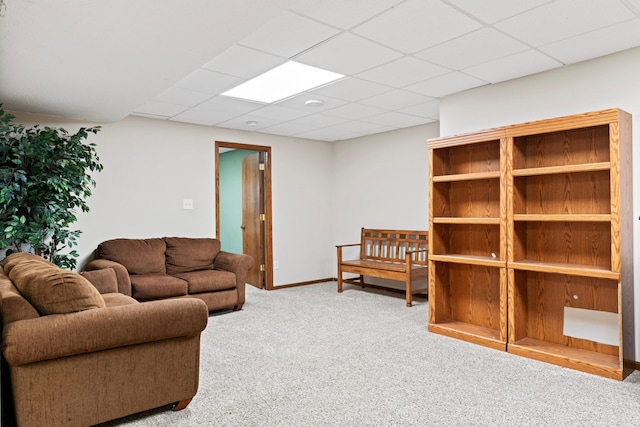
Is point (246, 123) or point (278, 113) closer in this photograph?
point (278, 113)

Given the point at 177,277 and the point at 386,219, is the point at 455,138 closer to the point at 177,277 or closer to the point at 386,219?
the point at 386,219

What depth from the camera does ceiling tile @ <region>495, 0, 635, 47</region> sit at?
2275 millimetres

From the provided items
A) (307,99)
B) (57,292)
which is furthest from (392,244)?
(57,292)

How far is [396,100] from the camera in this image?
4145 mm

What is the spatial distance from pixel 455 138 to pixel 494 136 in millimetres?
350

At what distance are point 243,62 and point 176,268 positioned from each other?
2.61 metres

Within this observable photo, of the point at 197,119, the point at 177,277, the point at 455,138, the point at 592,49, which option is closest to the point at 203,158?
the point at 197,119

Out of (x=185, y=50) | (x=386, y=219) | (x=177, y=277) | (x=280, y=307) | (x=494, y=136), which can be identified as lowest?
(x=280, y=307)

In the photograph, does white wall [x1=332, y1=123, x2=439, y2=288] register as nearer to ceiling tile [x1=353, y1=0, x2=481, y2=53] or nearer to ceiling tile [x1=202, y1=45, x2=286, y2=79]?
ceiling tile [x1=353, y1=0, x2=481, y2=53]

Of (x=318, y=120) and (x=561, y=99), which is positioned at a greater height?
(x=318, y=120)

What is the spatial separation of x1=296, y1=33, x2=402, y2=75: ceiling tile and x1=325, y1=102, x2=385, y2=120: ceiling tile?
1.11 metres

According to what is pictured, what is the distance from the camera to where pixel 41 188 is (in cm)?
367

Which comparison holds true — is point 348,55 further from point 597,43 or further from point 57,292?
point 57,292

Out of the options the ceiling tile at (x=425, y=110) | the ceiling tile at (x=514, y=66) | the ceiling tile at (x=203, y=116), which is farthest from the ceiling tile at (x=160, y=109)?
the ceiling tile at (x=514, y=66)
